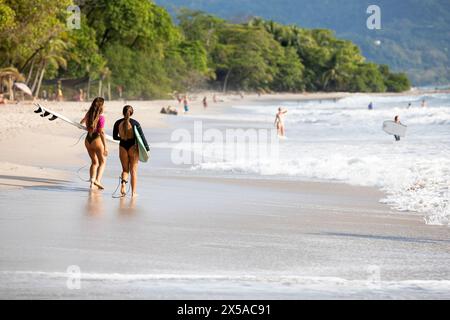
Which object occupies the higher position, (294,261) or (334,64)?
(334,64)

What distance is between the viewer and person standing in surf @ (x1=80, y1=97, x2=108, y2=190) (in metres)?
12.1

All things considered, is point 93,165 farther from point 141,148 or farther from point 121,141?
point 141,148

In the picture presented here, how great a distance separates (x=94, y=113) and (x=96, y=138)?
0.43m

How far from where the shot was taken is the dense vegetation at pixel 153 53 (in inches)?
1850

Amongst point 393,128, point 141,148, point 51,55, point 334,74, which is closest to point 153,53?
point 51,55

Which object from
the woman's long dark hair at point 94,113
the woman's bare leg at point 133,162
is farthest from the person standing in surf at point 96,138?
the woman's bare leg at point 133,162

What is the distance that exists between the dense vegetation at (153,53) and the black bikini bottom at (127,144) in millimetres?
26751

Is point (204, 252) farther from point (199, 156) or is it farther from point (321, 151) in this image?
point (321, 151)

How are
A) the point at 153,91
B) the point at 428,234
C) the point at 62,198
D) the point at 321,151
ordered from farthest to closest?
the point at 153,91 < the point at 321,151 < the point at 62,198 < the point at 428,234

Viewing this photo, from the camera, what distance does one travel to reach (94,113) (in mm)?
12070

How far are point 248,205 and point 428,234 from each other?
275 cm

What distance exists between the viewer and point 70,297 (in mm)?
5902

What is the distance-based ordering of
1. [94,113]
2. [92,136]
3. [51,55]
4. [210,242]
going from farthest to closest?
[51,55] → [92,136] → [94,113] → [210,242]
